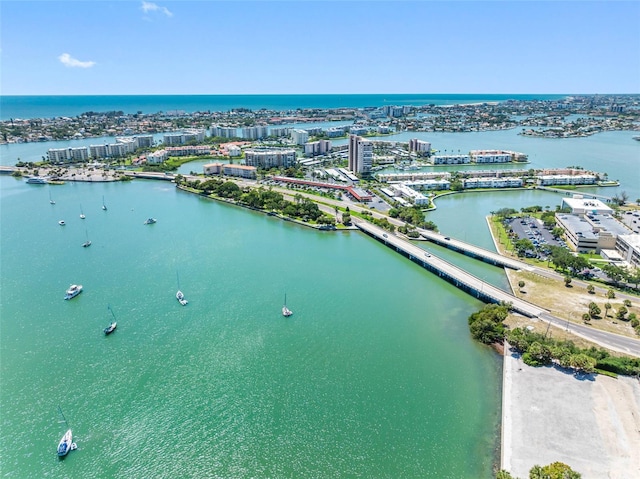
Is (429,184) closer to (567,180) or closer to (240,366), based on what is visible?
(567,180)

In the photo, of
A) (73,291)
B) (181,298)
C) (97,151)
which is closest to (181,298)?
(181,298)

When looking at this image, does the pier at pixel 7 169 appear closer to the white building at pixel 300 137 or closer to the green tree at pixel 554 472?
the white building at pixel 300 137

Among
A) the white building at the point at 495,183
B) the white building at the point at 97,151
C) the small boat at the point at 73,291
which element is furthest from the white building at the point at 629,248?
the white building at the point at 97,151

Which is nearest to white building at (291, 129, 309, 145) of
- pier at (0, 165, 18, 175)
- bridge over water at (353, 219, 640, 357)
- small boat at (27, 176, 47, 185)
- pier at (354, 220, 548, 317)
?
small boat at (27, 176, 47, 185)

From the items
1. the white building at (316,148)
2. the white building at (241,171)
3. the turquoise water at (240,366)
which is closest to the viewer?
the turquoise water at (240,366)

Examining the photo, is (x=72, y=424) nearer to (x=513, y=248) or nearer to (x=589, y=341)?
(x=589, y=341)

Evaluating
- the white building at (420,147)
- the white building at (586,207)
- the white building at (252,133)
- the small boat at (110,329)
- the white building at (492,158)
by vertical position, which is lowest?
the small boat at (110,329)

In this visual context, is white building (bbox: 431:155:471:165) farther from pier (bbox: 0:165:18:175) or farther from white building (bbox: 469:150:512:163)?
pier (bbox: 0:165:18:175)

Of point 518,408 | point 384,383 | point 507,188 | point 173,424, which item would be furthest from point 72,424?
point 507,188
